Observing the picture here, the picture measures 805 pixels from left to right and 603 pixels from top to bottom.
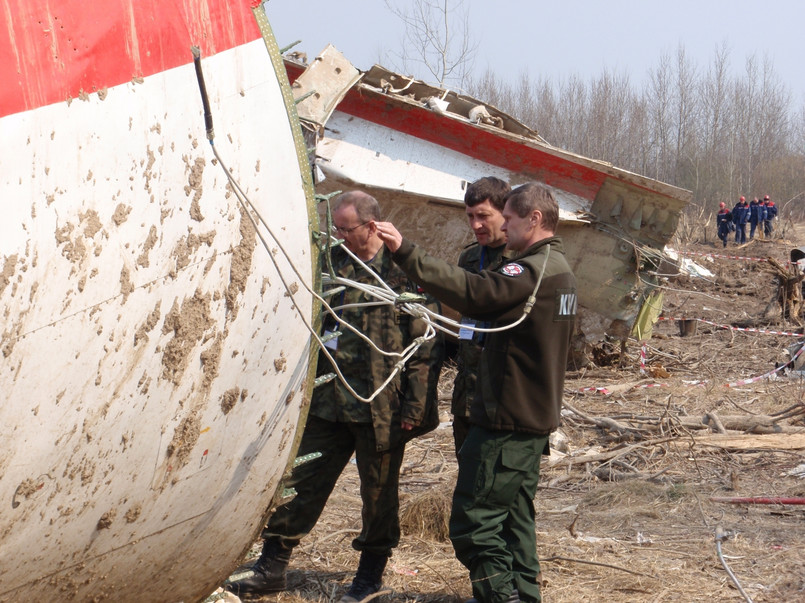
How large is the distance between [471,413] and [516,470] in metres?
0.27

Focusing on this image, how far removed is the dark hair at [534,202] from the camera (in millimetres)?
3342

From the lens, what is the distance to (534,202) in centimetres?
334

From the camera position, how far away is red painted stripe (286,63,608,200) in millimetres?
7875

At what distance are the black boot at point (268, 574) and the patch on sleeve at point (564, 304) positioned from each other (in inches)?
58.7

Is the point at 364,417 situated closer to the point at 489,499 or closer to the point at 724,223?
the point at 489,499

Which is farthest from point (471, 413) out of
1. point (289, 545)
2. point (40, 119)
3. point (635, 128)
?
point (635, 128)

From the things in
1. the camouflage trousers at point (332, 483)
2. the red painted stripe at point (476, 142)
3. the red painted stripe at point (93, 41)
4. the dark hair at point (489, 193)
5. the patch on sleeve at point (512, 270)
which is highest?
the red painted stripe at point (476, 142)

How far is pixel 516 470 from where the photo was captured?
323cm

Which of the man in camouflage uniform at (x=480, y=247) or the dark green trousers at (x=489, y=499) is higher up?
the man in camouflage uniform at (x=480, y=247)

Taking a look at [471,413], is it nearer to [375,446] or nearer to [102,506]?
[375,446]

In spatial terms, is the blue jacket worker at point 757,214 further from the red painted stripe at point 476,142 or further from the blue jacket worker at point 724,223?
the red painted stripe at point 476,142

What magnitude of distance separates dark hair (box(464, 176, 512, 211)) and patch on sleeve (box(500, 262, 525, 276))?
2.05 feet

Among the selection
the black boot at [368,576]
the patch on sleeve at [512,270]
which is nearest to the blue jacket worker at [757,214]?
the black boot at [368,576]

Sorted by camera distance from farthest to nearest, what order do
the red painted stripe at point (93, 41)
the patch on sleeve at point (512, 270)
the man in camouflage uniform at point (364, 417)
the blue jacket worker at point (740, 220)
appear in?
the blue jacket worker at point (740, 220) < the man in camouflage uniform at point (364, 417) < the patch on sleeve at point (512, 270) < the red painted stripe at point (93, 41)
